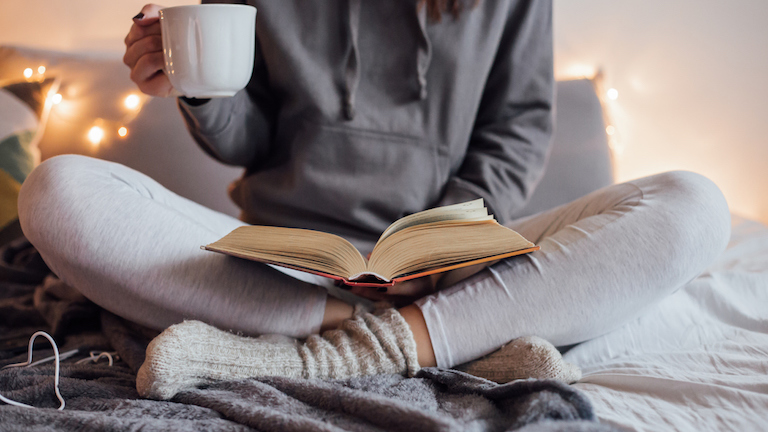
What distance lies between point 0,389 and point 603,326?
2.45ft

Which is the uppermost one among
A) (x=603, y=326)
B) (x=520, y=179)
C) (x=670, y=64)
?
(x=670, y=64)

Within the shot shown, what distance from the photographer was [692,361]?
0.62 meters

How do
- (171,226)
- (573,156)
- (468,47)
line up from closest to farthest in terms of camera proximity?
1. (171,226)
2. (468,47)
3. (573,156)

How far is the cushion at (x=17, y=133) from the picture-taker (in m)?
1.13

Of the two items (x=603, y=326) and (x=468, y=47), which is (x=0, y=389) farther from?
(x=468, y=47)

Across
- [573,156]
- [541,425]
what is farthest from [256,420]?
[573,156]

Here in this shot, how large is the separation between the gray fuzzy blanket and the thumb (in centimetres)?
46

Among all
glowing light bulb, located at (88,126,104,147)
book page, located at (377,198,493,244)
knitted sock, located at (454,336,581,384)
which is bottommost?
knitted sock, located at (454,336,581,384)

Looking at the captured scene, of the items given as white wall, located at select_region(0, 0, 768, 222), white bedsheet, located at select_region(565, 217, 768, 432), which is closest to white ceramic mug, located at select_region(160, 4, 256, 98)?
white bedsheet, located at select_region(565, 217, 768, 432)

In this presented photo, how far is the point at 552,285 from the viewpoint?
2.05 ft

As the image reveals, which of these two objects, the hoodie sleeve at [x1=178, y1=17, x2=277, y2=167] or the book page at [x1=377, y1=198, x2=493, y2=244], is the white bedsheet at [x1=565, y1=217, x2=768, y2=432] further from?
the hoodie sleeve at [x1=178, y1=17, x2=277, y2=167]

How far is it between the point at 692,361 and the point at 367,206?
56cm

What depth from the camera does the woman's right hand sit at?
0.68 metres

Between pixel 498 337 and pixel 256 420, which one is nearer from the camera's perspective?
pixel 256 420
